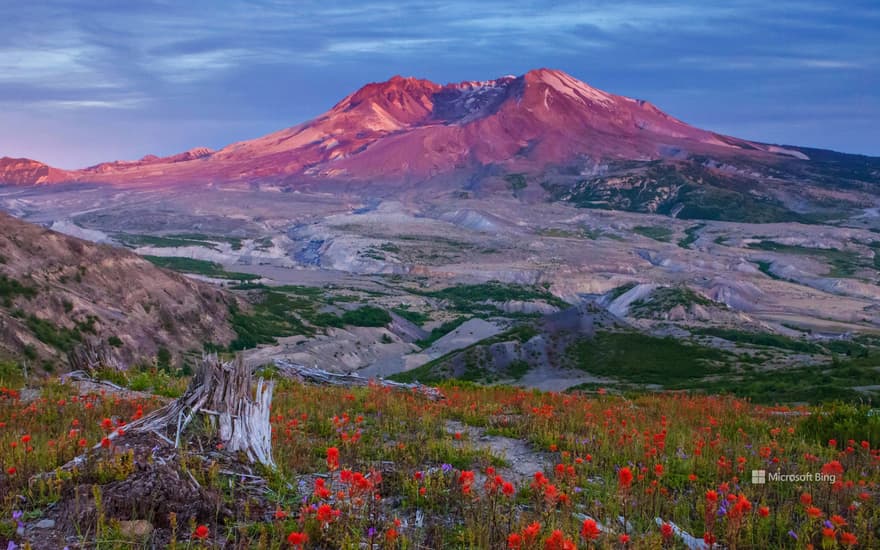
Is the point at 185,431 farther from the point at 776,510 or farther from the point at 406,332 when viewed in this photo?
the point at 406,332

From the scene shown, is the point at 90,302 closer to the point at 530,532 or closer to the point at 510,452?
the point at 510,452

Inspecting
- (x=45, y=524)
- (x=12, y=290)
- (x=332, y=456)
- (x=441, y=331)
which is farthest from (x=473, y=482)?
(x=441, y=331)

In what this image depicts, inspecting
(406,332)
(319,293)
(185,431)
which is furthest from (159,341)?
(319,293)

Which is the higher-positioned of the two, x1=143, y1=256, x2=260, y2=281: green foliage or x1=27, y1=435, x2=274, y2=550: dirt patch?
x1=27, y1=435, x2=274, y2=550: dirt patch

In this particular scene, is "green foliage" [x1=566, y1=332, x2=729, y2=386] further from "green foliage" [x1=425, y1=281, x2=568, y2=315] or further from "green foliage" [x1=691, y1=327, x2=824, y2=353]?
"green foliage" [x1=425, y1=281, x2=568, y2=315]

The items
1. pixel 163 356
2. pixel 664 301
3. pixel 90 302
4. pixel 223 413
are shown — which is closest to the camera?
pixel 223 413

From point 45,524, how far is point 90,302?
54.9 metres

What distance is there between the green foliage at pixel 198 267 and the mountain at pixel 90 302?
7137 centimetres

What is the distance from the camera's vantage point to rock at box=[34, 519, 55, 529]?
530 centimetres

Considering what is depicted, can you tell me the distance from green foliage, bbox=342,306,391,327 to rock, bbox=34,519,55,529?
8496 centimetres

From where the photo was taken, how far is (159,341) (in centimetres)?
5675

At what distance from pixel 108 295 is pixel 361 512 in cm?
5981

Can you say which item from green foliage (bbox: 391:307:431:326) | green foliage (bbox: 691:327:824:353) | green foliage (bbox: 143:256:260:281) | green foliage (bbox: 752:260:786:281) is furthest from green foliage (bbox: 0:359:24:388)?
green foliage (bbox: 752:260:786:281)

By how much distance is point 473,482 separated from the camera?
6656 mm
